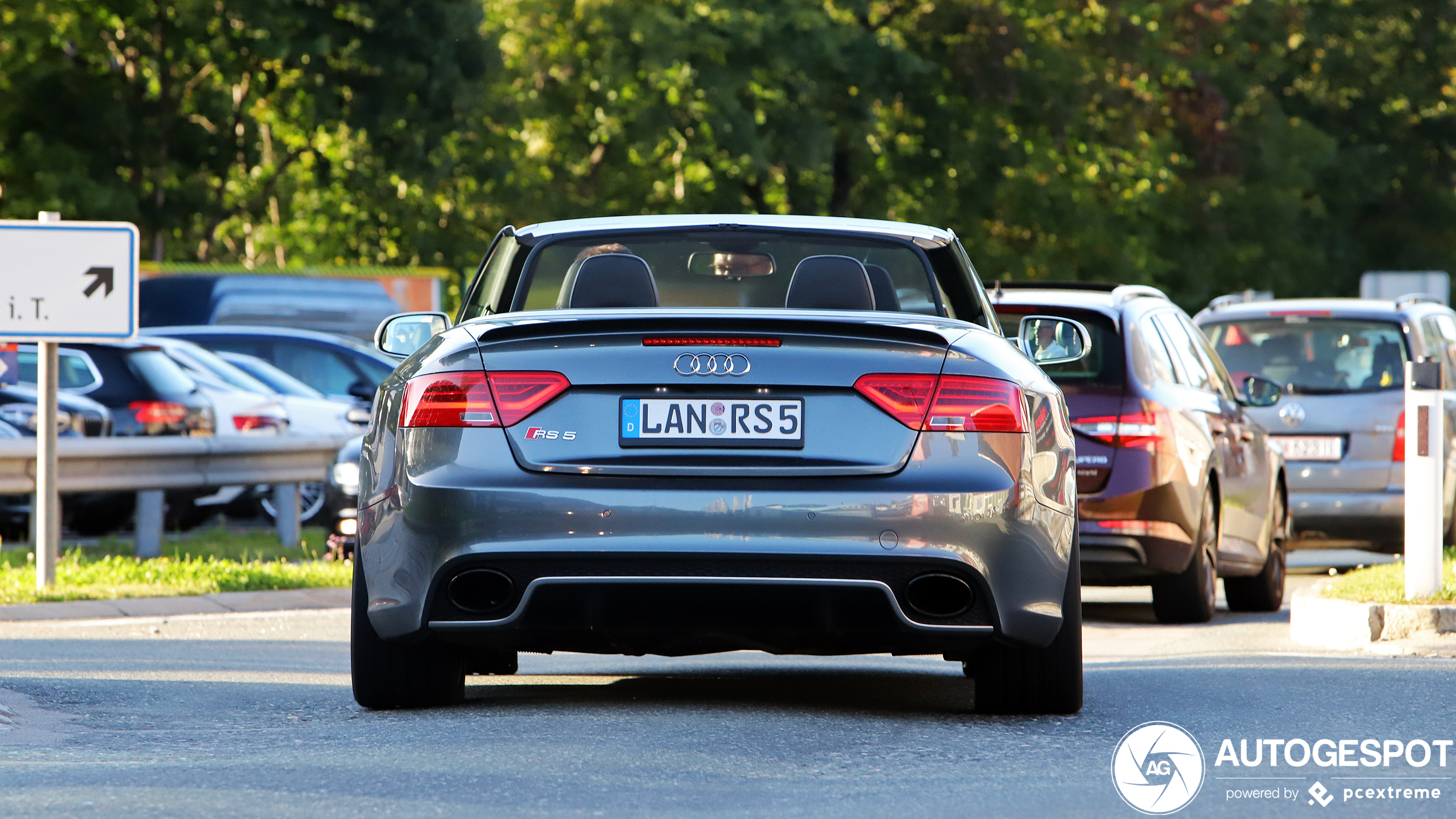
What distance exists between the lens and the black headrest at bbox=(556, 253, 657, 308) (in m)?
6.78

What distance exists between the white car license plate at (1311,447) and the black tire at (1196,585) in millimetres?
3336

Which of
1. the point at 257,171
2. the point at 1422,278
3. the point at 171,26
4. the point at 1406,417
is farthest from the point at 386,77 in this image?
the point at 1406,417

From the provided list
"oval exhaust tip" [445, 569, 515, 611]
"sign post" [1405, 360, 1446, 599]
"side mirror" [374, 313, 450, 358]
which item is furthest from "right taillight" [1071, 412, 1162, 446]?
"oval exhaust tip" [445, 569, 515, 611]

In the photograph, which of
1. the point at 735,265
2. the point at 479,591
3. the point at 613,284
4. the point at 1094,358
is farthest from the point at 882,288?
the point at 1094,358

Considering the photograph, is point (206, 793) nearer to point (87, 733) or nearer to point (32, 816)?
point (32, 816)

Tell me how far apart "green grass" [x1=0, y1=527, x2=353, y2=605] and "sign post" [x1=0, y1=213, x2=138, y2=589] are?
251 millimetres

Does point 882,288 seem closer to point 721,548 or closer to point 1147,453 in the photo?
point 721,548

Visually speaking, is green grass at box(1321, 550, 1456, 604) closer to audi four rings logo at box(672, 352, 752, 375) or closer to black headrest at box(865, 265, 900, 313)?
black headrest at box(865, 265, 900, 313)

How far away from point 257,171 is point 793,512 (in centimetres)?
4211

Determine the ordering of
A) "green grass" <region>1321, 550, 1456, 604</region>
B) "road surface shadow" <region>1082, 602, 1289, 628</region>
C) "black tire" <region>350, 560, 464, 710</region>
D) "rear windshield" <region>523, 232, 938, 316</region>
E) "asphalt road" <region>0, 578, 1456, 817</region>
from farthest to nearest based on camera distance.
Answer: "road surface shadow" <region>1082, 602, 1289, 628</region>
"green grass" <region>1321, 550, 1456, 604</region>
"rear windshield" <region>523, 232, 938, 316</region>
"black tire" <region>350, 560, 464, 710</region>
"asphalt road" <region>0, 578, 1456, 817</region>

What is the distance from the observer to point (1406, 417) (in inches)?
381

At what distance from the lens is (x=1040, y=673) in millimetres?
6496

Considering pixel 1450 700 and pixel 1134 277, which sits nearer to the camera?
pixel 1450 700

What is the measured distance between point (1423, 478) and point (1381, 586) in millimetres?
631
